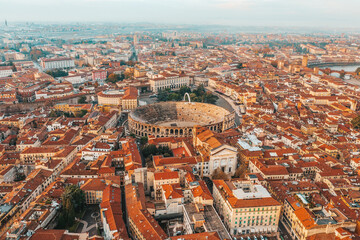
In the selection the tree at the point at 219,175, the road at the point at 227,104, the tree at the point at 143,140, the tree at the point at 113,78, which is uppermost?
the tree at the point at 113,78

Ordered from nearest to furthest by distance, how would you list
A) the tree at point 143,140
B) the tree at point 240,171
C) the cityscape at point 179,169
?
the cityscape at point 179,169
the tree at point 240,171
the tree at point 143,140

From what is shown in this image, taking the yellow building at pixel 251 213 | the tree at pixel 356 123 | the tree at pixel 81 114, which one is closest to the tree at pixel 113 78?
the tree at pixel 81 114

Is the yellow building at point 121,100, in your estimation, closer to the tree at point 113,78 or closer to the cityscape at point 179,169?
the cityscape at point 179,169

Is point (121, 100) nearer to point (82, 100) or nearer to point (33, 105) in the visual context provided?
point (82, 100)

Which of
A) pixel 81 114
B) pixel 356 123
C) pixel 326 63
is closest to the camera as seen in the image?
pixel 356 123

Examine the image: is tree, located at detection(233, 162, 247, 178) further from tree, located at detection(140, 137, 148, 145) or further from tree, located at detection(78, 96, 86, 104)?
tree, located at detection(78, 96, 86, 104)

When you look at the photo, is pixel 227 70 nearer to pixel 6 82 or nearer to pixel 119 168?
pixel 6 82

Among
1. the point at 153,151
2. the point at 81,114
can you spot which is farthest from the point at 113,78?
the point at 153,151

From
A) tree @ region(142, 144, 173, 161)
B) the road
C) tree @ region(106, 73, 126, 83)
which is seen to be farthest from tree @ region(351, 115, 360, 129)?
tree @ region(106, 73, 126, 83)

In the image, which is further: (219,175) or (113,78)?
(113,78)
